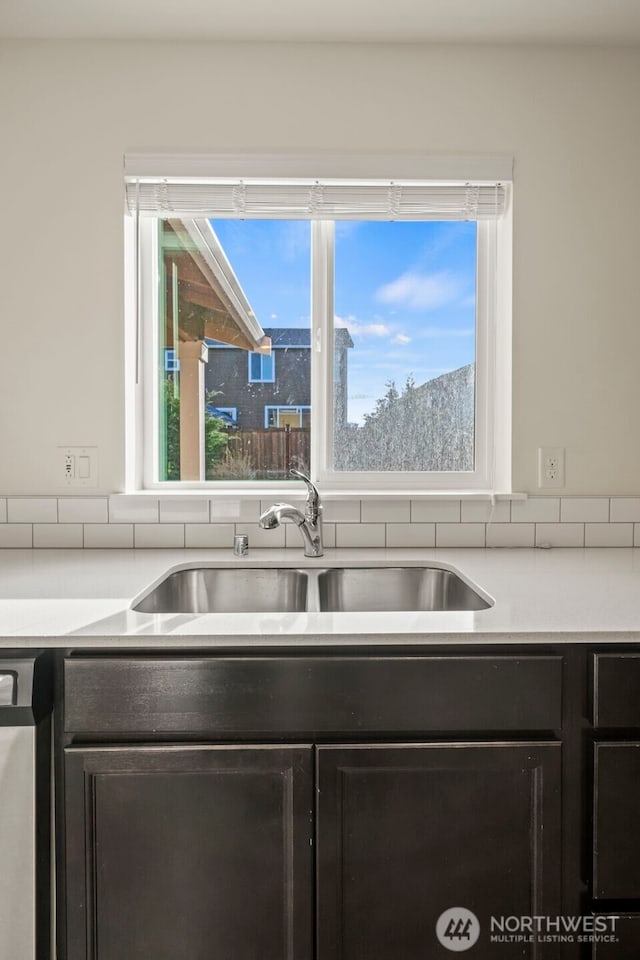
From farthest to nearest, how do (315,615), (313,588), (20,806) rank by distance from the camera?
(313,588) → (315,615) → (20,806)

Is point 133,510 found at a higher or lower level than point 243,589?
higher

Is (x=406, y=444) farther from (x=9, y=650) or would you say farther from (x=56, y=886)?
(x=56, y=886)

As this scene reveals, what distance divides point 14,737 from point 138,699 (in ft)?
0.71

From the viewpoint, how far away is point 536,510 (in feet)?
→ 6.22

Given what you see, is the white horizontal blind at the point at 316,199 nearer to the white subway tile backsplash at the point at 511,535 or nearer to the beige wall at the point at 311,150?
the beige wall at the point at 311,150

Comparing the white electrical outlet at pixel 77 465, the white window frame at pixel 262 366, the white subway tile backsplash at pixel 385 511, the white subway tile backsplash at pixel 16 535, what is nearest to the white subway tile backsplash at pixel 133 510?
the white electrical outlet at pixel 77 465

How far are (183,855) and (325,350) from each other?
1421 mm

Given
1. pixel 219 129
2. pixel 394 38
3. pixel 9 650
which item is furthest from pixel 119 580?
pixel 394 38

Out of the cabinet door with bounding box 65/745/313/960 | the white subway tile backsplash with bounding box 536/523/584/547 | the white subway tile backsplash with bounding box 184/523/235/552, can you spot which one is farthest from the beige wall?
the cabinet door with bounding box 65/745/313/960

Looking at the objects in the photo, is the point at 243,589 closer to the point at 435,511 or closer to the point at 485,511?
the point at 435,511

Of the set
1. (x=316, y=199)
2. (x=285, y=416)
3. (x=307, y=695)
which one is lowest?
(x=307, y=695)

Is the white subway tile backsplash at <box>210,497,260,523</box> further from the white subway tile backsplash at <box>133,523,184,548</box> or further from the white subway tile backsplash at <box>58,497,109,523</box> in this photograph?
the white subway tile backsplash at <box>58,497,109,523</box>

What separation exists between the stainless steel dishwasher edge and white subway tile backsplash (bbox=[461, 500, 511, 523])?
1.25 metres

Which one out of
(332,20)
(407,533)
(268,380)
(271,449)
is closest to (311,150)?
(332,20)
